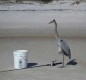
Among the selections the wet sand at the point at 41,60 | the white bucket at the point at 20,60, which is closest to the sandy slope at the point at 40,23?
the wet sand at the point at 41,60

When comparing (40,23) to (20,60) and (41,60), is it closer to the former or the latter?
(41,60)

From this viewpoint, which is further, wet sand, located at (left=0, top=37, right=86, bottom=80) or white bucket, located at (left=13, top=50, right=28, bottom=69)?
white bucket, located at (left=13, top=50, right=28, bottom=69)

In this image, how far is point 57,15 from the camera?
38469mm

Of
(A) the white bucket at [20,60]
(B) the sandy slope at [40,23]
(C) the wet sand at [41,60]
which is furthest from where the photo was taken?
(B) the sandy slope at [40,23]

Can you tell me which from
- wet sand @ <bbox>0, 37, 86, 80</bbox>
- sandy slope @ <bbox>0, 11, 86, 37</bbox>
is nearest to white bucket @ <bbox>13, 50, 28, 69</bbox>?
wet sand @ <bbox>0, 37, 86, 80</bbox>

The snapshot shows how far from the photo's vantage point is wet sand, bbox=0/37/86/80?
16.4 metres

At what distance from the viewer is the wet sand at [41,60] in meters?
16.4

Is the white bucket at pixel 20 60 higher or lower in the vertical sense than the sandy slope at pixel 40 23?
lower

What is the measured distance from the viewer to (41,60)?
18.9 m

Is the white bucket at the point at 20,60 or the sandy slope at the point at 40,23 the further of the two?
the sandy slope at the point at 40,23

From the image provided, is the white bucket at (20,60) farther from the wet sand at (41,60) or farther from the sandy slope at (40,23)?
the sandy slope at (40,23)

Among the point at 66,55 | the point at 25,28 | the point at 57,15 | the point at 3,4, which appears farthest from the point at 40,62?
the point at 3,4

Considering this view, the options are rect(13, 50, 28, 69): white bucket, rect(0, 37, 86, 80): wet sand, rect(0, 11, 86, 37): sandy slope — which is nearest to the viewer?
rect(0, 37, 86, 80): wet sand

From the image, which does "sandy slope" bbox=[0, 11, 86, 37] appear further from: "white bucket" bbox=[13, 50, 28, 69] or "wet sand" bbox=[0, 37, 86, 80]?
"white bucket" bbox=[13, 50, 28, 69]
